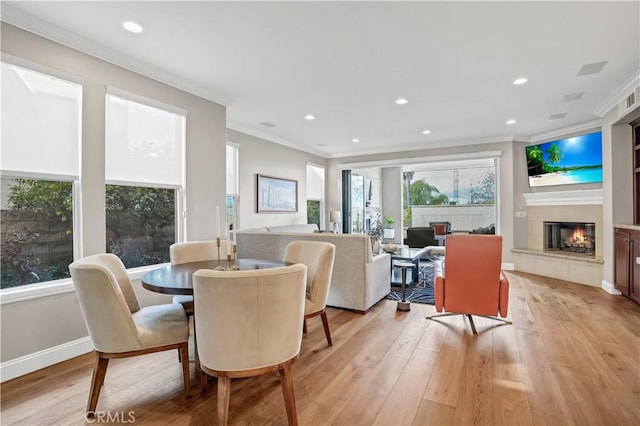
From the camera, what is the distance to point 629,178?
441cm

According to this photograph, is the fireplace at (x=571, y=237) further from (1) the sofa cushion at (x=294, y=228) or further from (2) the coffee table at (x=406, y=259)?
(1) the sofa cushion at (x=294, y=228)

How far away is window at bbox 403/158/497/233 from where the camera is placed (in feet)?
31.8

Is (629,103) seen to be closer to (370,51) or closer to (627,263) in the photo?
(627,263)

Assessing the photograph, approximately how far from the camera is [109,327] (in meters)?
1.86

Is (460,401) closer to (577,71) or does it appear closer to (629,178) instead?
(577,71)

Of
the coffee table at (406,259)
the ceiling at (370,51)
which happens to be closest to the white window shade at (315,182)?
the ceiling at (370,51)

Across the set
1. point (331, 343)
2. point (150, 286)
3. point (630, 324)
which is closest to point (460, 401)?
point (331, 343)

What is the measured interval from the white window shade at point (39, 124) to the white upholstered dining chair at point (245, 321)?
201 cm

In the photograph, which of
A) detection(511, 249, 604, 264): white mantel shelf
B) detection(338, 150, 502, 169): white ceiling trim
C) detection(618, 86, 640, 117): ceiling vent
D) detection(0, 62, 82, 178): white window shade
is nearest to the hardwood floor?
detection(0, 62, 82, 178): white window shade

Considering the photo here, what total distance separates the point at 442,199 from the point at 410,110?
6.22m

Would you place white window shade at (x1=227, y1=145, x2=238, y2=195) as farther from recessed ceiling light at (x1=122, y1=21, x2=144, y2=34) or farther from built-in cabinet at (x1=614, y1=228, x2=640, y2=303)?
built-in cabinet at (x1=614, y1=228, x2=640, y2=303)

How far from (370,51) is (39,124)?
112 inches

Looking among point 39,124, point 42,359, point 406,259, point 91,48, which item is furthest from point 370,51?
point 42,359

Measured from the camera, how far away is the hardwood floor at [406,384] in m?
1.88
